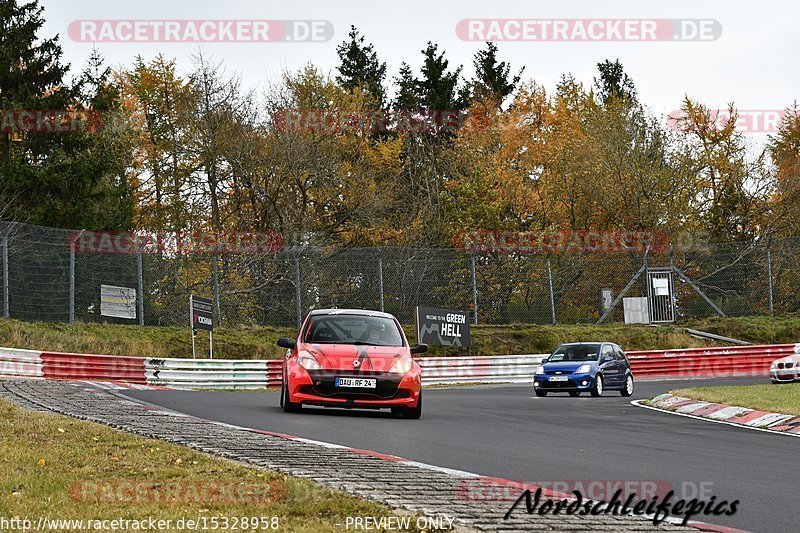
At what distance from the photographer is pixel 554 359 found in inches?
1107

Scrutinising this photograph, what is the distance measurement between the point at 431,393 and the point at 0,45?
2186cm

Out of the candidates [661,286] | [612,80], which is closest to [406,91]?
[612,80]

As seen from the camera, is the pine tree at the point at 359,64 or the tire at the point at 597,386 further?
the pine tree at the point at 359,64

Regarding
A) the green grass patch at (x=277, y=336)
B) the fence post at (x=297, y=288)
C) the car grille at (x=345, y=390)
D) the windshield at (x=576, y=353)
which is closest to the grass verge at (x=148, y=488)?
the car grille at (x=345, y=390)

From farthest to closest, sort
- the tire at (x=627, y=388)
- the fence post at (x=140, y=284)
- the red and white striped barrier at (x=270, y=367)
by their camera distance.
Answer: the fence post at (x=140, y=284)
the tire at (x=627, y=388)
the red and white striped barrier at (x=270, y=367)

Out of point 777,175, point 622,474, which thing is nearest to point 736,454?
point 622,474

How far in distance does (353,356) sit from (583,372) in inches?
460

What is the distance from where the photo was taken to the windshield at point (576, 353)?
2767 centimetres

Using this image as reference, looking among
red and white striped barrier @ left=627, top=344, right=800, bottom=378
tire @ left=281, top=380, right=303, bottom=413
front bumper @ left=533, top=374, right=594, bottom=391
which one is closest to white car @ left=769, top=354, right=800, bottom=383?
front bumper @ left=533, top=374, right=594, bottom=391

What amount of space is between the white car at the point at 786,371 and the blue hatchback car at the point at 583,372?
487cm

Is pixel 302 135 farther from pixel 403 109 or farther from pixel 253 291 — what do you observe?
pixel 403 109
